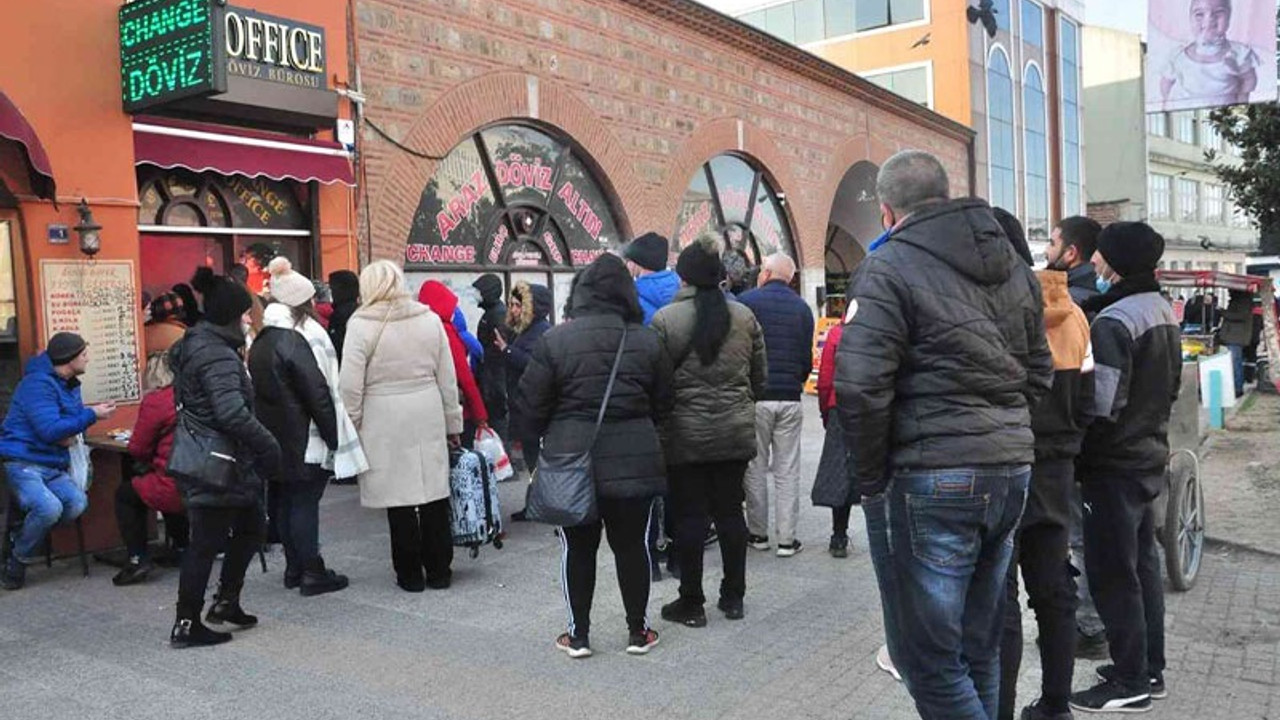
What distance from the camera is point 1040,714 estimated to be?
4008 millimetres

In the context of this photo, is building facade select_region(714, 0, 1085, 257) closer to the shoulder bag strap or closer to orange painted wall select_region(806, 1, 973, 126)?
orange painted wall select_region(806, 1, 973, 126)

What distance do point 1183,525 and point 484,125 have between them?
323 inches

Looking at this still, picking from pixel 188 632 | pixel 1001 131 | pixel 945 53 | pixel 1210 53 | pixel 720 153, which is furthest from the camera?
pixel 1001 131

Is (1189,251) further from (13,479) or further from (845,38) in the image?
(13,479)

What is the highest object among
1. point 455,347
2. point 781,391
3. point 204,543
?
point 455,347

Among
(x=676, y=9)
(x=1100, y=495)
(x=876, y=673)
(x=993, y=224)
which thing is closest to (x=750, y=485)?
(x=876, y=673)

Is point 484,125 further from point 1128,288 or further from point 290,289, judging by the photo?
point 1128,288

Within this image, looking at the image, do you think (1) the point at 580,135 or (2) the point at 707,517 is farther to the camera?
(1) the point at 580,135

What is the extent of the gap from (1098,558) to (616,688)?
80.3 inches

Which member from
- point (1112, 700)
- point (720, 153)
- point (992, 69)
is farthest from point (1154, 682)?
point (992, 69)

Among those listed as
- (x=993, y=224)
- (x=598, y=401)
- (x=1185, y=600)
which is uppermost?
(x=993, y=224)

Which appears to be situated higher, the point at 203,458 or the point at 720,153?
the point at 720,153

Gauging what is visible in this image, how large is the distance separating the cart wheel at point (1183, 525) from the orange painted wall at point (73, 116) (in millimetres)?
6671

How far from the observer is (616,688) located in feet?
14.9
